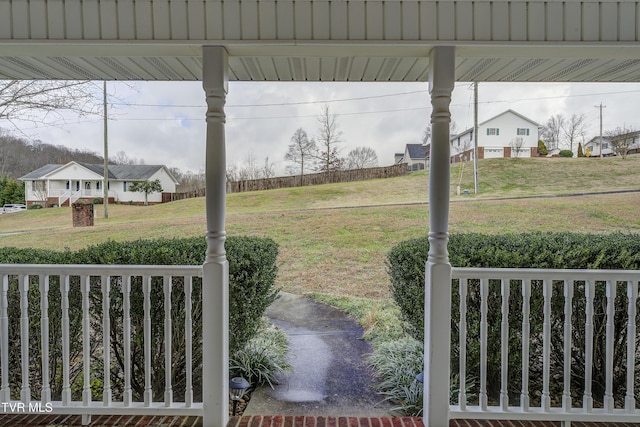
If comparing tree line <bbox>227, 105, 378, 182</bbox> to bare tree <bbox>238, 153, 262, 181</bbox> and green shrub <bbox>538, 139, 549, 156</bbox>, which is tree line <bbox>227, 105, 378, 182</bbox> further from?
green shrub <bbox>538, 139, 549, 156</bbox>

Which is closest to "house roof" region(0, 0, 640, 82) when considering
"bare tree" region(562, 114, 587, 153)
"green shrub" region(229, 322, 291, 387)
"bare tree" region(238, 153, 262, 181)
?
"bare tree" region(562, 114, 587, 153)

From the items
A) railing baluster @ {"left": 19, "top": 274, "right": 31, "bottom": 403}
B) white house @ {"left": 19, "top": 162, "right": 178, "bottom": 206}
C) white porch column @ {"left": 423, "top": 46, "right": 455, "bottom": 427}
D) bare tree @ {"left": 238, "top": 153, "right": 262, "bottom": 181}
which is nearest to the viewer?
white porch column @ {"left": 423, "top": 46, "right": 455, "bottom": 427}

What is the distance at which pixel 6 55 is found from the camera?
2.08 meters

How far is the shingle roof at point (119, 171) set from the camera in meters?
3.32

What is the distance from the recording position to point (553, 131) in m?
3.54

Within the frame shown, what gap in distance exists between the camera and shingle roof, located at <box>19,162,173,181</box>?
3320mm

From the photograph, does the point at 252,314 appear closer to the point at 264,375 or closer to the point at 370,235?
the point at 264,375

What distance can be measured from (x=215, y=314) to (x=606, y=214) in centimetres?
373

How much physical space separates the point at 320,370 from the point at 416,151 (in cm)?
228

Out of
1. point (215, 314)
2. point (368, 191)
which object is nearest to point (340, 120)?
point (368, 191)

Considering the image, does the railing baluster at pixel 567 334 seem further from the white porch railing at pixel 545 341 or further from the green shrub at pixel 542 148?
the green shrub at pixel 542 148

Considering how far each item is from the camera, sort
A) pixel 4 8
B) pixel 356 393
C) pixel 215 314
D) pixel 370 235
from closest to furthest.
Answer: pixel 4 8
pixel 215 314
pixel 356 393
pixel 370 235

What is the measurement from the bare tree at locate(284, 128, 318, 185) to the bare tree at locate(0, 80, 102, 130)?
196cm

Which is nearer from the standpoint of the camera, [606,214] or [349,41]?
[349,41]
